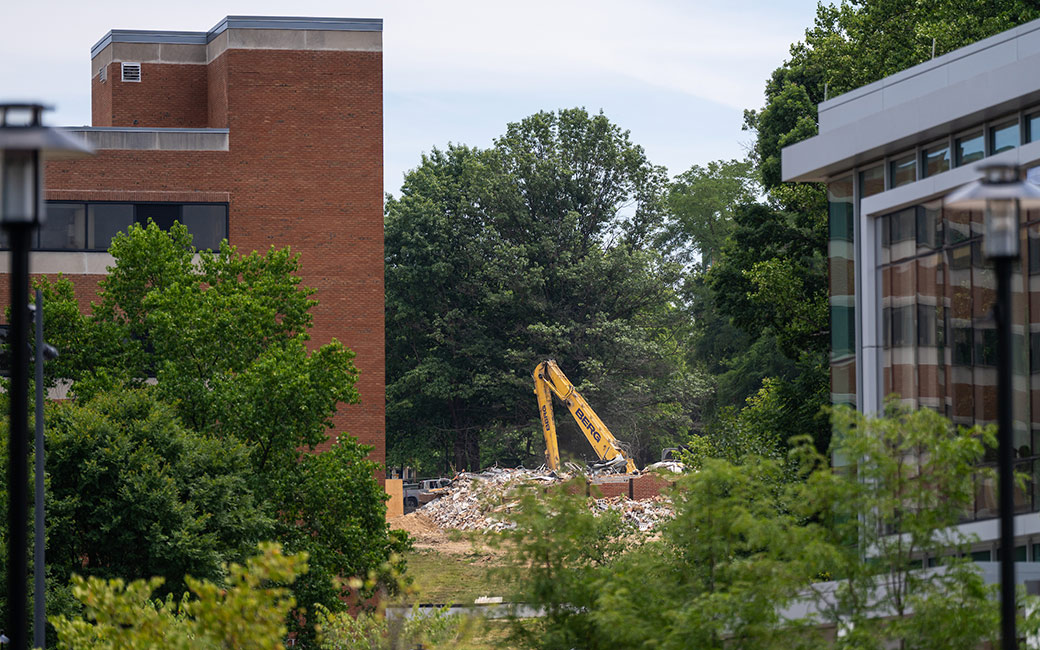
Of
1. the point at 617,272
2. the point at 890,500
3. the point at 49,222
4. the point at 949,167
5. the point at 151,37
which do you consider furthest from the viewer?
the point at 617,272

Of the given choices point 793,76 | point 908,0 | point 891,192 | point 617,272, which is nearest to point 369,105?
point 793,76

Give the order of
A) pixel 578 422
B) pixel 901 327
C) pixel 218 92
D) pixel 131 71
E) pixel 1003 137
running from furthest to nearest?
→ 1. pixel 578 422
2. pixel 131 71
3. pixel 218 92
4. pixel 901 327
5. pixel 1003 137

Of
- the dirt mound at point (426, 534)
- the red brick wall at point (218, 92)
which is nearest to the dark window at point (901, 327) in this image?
the red brick wall at point (218, 92)

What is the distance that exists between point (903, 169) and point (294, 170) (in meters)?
21.2

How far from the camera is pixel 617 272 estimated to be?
265 feet

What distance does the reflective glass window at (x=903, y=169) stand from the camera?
1053 inches

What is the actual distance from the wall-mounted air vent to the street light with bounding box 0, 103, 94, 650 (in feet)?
132

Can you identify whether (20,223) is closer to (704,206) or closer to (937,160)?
(937,160)

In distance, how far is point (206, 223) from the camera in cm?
4278

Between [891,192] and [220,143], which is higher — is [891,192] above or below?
below

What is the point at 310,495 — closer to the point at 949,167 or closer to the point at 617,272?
the point at 949,167

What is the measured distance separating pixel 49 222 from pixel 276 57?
8093 millimetres

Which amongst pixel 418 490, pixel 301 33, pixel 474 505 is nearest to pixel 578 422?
pixel 474 505

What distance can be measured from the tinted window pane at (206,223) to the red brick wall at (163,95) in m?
5.61
